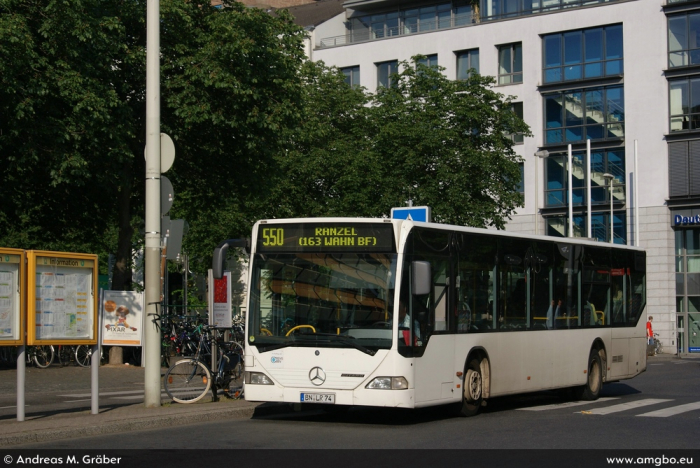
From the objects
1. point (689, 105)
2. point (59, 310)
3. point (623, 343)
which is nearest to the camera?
point (59, 310)

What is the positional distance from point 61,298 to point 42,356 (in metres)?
17.6

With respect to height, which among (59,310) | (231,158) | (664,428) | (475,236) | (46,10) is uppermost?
(46,10)

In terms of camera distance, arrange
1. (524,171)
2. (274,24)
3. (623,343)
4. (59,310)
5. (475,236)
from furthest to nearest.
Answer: (524,171) < (274,24) < (623,343) < (475,236) < (59,310)

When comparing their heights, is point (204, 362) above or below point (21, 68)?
below

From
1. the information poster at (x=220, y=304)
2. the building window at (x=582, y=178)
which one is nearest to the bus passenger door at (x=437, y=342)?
the information poster at (x=220, y=304)

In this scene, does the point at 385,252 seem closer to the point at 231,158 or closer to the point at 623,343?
the point at 623,343

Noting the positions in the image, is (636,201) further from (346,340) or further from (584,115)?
(346,340)

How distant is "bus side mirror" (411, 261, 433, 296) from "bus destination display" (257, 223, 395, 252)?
1.42ft

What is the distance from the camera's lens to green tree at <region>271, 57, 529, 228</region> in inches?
1464

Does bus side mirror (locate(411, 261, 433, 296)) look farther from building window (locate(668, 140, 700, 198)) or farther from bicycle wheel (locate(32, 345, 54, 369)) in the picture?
building window (locate(668, 140, 700, 198))
